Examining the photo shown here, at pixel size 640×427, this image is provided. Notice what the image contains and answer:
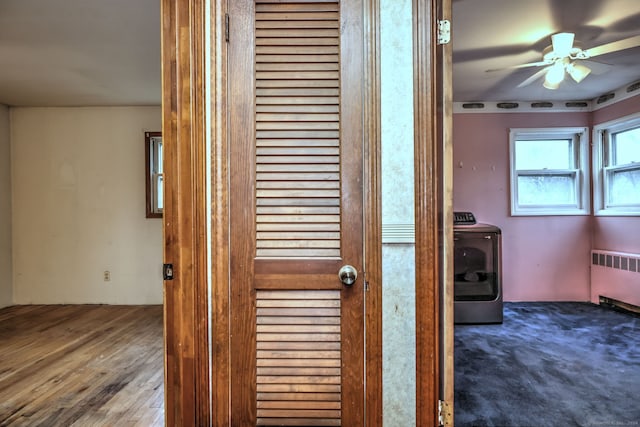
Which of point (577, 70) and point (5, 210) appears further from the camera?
point (5, 210)

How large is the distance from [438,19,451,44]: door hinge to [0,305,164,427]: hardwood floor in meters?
2.34

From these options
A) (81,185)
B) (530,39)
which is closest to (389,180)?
(530,39)

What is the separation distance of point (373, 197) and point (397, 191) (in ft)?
0.33

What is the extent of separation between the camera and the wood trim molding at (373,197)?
1.38m

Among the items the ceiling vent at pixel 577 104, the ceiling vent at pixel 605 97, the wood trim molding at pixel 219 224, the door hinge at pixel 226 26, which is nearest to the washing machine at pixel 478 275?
the ceiling vent at pixel 577 104

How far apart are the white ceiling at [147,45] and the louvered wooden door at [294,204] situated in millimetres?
1282

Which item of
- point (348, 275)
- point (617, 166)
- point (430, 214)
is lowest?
point (348, 275)

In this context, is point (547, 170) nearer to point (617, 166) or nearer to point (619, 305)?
point (617, 166)

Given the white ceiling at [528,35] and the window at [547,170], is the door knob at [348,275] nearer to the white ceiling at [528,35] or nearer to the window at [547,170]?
the white ceiling at [528,35]

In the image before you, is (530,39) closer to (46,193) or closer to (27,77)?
(27,77)

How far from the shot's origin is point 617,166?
3922 millimetres

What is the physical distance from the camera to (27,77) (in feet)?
11.2

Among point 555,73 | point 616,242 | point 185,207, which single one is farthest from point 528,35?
point 185,207

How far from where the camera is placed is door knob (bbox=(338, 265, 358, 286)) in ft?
4.52
